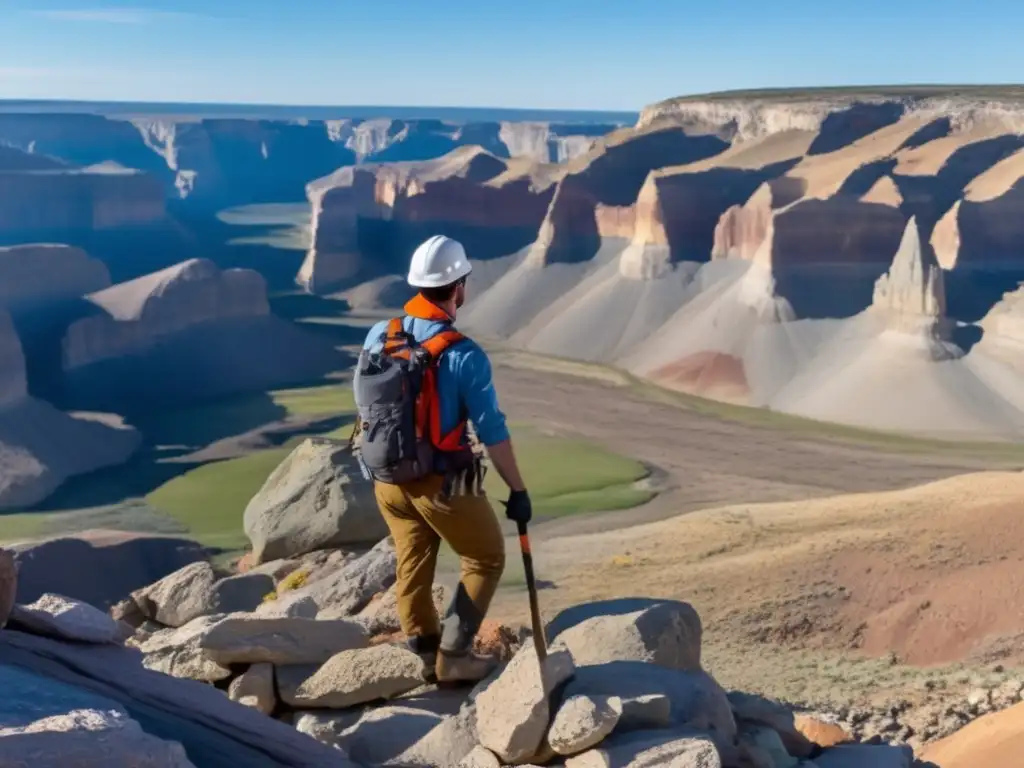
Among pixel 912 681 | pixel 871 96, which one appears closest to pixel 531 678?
pixel 912 681

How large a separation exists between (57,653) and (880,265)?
48435 mm

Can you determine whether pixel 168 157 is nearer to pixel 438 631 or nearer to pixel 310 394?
pixel 310 394

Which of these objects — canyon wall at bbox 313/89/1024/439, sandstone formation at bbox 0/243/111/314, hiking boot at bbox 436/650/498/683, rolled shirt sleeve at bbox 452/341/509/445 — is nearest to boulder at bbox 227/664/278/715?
hiking boot at bbox 436/650/498/683

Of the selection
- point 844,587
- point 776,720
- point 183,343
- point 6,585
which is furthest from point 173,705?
point 183,343

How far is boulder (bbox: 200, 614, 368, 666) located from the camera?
713 cm

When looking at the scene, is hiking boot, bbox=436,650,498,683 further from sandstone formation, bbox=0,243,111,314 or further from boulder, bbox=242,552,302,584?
sandstone formation, bbox=0,243,111,314

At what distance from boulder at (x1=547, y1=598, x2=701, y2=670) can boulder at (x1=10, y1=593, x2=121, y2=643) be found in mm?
2693

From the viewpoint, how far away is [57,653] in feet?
17.9

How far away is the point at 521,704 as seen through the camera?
566 centimetres

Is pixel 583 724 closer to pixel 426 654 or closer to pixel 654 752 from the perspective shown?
pixel 654 752

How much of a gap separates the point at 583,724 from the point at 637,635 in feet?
5.07

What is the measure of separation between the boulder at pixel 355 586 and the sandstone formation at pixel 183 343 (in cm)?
3812

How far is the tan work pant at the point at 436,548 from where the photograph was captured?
6.35 m

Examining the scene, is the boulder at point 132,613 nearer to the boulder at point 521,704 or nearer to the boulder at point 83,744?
the boulder at point 521,704
